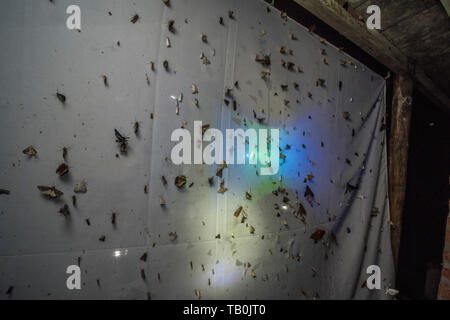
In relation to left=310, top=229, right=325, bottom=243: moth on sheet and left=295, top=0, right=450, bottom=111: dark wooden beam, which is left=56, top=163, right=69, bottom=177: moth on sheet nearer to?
left=310, top=229, right=325, bottom=243: moth on sheet

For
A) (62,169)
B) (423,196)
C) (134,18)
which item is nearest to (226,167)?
(62,169)

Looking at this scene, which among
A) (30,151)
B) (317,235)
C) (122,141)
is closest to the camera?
→ (30,151)

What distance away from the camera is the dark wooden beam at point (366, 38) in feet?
5.06

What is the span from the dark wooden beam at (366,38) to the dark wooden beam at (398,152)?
193 mm

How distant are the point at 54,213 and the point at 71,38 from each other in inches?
33.1

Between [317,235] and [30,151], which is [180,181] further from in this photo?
[317,235]

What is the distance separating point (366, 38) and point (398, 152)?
4.19 feet

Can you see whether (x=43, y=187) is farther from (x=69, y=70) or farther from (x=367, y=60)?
(x=367, y=60)

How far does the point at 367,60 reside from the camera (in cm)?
241

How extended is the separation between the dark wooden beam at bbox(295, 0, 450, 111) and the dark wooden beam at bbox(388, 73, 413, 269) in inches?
7.6

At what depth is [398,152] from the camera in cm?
222

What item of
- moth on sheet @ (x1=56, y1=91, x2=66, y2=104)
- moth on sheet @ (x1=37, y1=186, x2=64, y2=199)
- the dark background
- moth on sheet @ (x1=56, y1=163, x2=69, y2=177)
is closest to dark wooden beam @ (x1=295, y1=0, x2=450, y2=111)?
the dark background

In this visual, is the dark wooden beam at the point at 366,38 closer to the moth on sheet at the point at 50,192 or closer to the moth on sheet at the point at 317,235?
the moth on sheet at the point at 317,235

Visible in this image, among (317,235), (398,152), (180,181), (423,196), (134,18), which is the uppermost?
(134,18)
